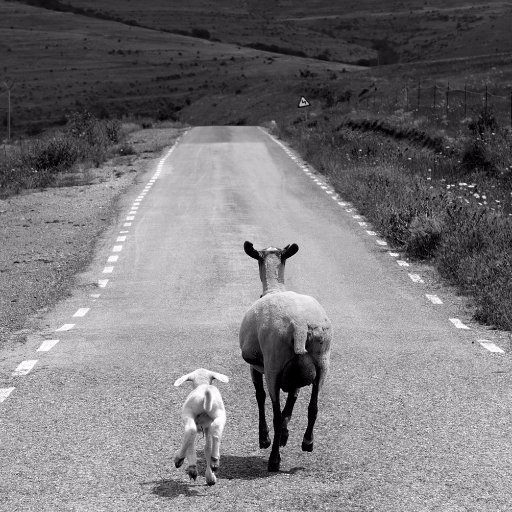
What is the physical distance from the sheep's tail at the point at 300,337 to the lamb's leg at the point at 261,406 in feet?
2.27

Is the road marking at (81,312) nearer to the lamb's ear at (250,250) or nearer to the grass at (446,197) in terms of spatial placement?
the grass at (446,197)

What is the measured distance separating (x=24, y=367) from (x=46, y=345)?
1.30 meters

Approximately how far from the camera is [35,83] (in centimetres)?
13850

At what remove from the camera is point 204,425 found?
7234 mm

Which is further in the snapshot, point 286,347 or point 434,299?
point 434,299

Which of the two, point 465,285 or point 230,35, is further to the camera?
point 230,35

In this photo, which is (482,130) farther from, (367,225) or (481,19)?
(481,19)

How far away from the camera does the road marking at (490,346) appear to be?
12.2m

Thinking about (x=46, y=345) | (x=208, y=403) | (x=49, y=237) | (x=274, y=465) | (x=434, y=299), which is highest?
(x=208, y=403)

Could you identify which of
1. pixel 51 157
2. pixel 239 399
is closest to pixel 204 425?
pixel 239 399

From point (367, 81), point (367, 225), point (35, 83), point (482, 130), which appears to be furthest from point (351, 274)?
point (35, 83)

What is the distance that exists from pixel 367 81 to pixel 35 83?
5706 cm

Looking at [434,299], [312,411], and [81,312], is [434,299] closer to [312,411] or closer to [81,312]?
[81,312]

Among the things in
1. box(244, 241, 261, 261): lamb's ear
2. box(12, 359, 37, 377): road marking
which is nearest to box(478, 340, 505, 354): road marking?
box(244, 241, 261, 261): lamb's ear
